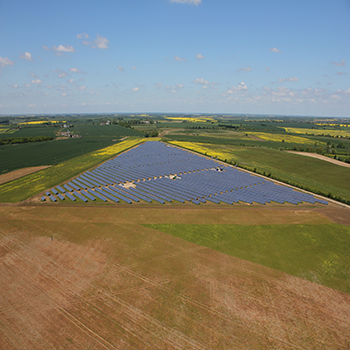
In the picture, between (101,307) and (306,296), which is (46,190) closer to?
(101,307)

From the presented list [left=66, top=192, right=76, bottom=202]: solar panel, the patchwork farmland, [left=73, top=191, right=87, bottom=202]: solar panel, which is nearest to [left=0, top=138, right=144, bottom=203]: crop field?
the patchwork farmland

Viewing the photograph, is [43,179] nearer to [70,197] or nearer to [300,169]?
[70,197]

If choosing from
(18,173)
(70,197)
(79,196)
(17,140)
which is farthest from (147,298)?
(17,140)

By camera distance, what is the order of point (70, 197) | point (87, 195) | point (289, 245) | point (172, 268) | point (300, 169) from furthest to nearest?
point (300, 169)
point (87, 195)
point (70, 197)
point (289, 245)
point (172, 268)

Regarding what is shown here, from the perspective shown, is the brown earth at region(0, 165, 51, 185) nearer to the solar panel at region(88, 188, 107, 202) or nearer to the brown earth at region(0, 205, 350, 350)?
the solar panel at region(88, 188, 107, 202)

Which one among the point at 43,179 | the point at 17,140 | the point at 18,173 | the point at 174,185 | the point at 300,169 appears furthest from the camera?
the point at 17,140

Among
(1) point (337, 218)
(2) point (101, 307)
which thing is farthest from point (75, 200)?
(1) point (337, 218)
